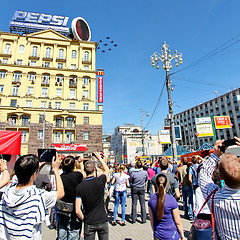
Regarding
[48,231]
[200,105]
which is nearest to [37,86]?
[48,231]

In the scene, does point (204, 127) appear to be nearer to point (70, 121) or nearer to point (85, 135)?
point (85, 135)

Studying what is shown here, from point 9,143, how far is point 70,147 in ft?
92.5

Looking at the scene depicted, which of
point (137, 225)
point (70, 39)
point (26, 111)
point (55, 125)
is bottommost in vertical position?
point (137, 225)

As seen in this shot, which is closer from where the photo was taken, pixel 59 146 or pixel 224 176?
pixel 224 176

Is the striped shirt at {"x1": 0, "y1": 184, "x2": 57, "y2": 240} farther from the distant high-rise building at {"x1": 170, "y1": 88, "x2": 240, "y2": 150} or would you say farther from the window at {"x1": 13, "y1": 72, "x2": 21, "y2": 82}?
the distant high-rise building at {"x1": 170, "y1": 88, "x2": 240, "y2": 150}

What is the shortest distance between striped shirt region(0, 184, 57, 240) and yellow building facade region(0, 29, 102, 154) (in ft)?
108

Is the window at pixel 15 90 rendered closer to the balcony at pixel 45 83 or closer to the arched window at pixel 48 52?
the balcony at pixel 45 83

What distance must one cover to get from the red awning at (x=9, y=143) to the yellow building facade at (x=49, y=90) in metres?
28.9

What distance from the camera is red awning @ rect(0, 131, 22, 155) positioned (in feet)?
17.7

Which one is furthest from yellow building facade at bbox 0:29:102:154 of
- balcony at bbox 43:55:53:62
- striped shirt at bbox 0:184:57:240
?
striped shirt at bbox 0:184:57:240

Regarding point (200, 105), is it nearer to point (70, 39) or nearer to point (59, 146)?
point (70, 39)

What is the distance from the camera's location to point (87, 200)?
3172 mm

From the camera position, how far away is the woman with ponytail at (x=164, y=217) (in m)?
2.70

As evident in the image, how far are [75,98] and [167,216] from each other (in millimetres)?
36723
